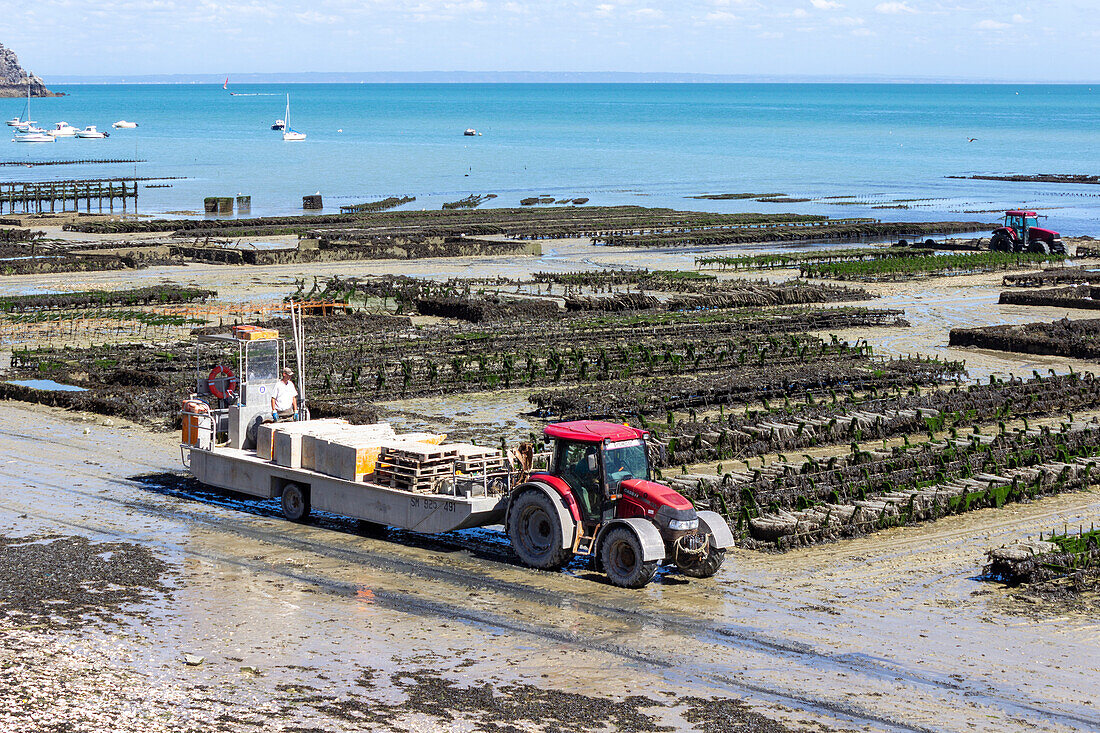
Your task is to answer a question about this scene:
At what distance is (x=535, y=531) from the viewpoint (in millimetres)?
16828

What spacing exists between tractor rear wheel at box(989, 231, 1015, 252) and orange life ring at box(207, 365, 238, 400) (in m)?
46.0

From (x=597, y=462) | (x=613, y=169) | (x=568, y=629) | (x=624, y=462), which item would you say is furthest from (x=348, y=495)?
(x=613, y=169)

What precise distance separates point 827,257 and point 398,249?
714 inches

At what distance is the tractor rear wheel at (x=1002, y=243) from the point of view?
60.3 metres

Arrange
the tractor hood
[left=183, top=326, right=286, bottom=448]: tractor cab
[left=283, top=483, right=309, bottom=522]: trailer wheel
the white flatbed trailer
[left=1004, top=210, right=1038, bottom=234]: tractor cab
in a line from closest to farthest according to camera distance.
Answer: the tractor hood < the white flatbed trailer < [left=283, top=483, right=309, bottom=522]: trailer wheel < [left=183, top=326, right=286, bottom=448]: tractor cab < [left=1004, top=210, right=1038, bottom=234]: tractor cab

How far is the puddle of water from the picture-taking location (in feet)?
95.1

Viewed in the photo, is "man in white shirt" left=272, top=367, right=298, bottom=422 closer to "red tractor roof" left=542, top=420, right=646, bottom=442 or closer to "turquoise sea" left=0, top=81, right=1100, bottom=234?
"red tractor roof" left=542, top=420, right=646, bottom=442

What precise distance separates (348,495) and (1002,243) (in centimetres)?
4819

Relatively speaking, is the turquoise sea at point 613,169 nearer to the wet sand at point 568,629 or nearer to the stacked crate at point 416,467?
the wet sand at point 568,629

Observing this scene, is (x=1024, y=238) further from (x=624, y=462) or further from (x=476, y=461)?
(x=624, y=462)

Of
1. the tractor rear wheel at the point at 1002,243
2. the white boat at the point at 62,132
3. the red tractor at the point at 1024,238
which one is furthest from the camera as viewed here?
the white boat at the point at 62,132

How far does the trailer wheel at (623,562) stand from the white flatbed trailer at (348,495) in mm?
1848

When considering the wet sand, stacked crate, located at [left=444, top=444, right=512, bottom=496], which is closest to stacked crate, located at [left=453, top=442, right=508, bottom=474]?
stacked crate, located at [left=444, top=444, right=512, bottom=496]

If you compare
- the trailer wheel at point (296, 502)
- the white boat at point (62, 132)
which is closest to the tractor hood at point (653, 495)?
the trailer wheel at point (296, 502)
